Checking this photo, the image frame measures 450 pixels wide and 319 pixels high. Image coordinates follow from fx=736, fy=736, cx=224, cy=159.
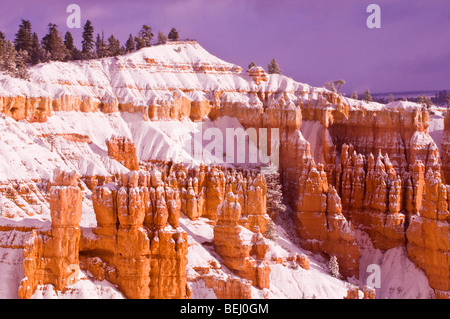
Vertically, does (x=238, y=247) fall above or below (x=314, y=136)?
below

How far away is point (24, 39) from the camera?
10662 cm

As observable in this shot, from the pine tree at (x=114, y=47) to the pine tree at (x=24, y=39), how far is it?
44.3 ft

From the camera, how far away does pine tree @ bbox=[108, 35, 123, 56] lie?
116 meters

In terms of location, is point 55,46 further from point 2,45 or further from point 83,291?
point 83,291

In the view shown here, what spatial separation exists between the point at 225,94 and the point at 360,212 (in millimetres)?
25415

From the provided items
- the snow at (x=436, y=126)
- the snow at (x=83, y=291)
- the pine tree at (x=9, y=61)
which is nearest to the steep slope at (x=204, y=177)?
the snow at (x=83, y=291)

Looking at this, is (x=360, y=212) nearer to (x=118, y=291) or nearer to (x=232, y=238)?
(x=232, y=238)

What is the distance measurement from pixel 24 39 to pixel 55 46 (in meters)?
4.83

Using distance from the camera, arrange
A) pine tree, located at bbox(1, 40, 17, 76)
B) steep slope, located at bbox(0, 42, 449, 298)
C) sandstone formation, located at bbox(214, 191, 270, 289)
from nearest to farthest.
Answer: steep slope, located at bbox(0, 42, 449, 298) < sandstone formation, located at bbox(214, 191, 270, 289) < pine tree, located at bbox(1, 40, 17, 76)

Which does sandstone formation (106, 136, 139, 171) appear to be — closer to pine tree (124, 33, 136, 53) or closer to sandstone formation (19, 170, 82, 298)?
sandstone formation (19, 170, 82, 298)

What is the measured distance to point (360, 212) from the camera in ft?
289

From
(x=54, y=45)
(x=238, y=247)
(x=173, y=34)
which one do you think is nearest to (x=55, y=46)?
(x=54, y=45)

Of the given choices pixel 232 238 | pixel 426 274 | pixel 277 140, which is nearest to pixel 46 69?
pixel 277 140

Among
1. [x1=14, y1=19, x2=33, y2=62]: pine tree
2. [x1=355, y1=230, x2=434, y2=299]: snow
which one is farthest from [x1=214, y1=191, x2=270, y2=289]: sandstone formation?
[x1=14, y1=19, x2=33, y2=62]: pine tree
